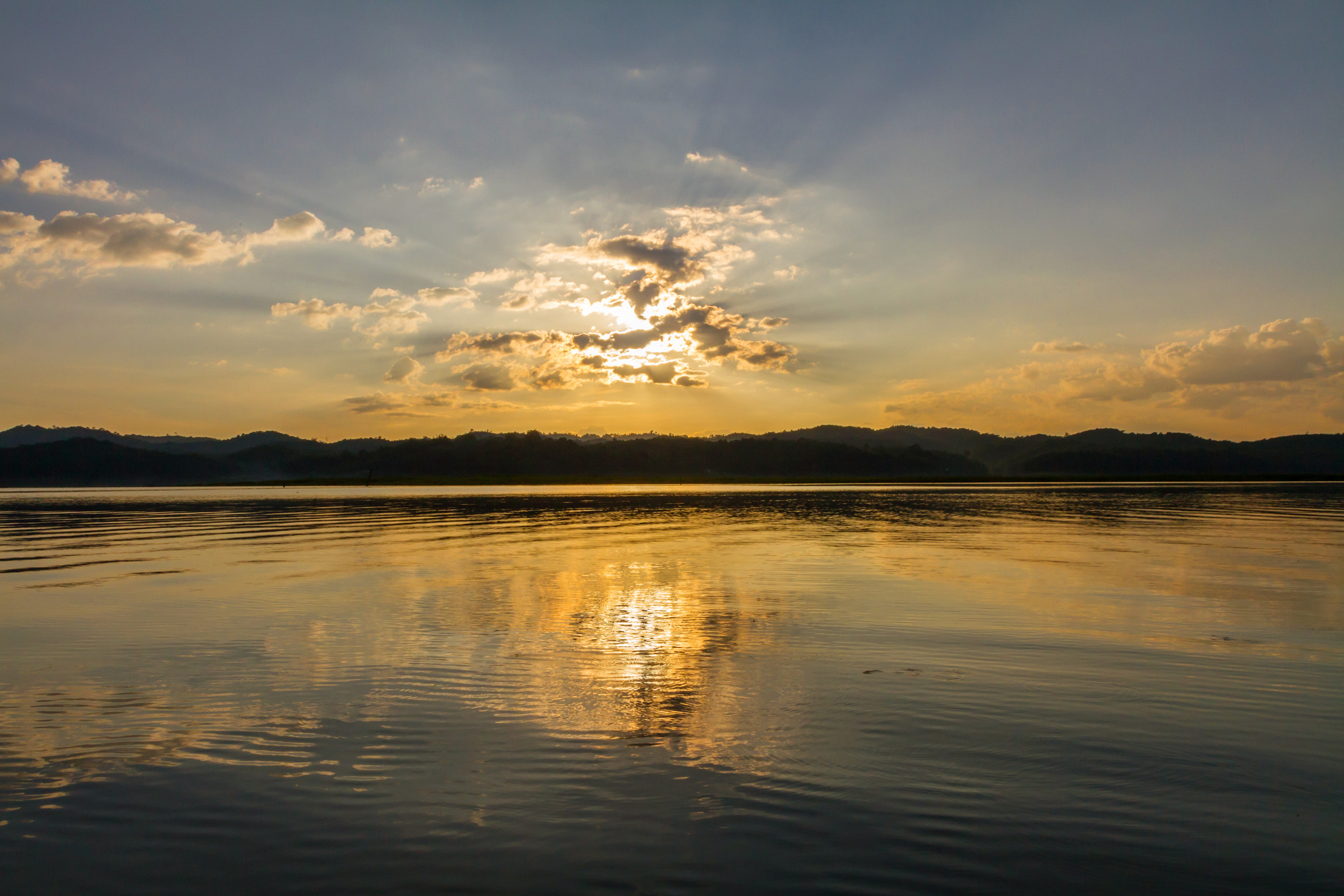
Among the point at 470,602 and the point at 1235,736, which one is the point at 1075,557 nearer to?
the point at 1235,736

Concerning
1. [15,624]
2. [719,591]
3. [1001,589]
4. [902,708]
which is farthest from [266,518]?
[902,708]

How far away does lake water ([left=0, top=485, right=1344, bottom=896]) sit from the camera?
256 inches

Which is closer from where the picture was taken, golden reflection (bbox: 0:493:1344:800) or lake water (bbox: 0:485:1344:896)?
lake water (bbox: 0:485:1344:896)

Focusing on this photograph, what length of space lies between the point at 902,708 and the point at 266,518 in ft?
184

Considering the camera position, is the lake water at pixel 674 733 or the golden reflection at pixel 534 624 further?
the golden reflection at pixel 534 624

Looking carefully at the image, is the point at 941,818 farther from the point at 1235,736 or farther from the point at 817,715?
the point at 1235,736

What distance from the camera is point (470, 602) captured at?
19.7m

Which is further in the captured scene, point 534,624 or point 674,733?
point 534,624

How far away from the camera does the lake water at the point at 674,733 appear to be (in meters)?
6.51

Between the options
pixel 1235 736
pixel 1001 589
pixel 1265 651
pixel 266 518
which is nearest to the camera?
pixel 1235 736

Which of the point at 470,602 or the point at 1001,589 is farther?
the point at 1001,589

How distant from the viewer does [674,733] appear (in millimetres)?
9648

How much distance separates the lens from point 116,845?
22.4ft

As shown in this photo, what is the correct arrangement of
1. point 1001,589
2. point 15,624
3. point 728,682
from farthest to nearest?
point 1001,589 < point 15,624 < point 728,682
